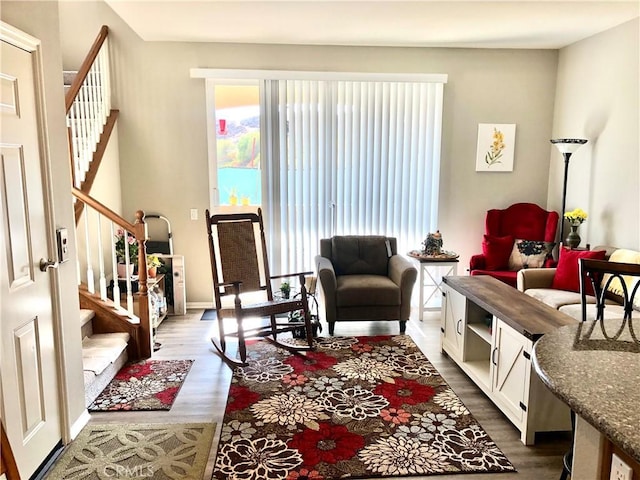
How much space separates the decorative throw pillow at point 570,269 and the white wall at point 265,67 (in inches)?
50.0

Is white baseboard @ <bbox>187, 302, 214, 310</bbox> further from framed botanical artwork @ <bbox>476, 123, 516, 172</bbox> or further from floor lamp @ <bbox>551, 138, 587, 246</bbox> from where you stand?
floor lamp @ <bbox>551, 138, 587, 246</bbox>

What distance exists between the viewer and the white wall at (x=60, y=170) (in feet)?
6.93

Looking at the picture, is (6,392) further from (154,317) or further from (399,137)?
(399,137)

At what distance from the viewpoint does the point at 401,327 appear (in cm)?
416

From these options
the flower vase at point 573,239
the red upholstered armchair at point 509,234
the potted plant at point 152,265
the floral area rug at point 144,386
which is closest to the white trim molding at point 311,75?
the red upholstered armchair at point 509,234

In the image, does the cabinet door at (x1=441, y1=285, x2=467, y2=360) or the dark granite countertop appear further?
the cabinet door at (x1=441, y1=285, x2=467, y2=360)

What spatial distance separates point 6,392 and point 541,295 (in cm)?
367

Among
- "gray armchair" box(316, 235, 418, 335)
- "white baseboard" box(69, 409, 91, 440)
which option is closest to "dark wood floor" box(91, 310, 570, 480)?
"white baseboard" box(69, 409, 91, 440)

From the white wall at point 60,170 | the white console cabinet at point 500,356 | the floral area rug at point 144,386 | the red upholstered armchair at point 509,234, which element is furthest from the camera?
the red upholstered armchair at point 509,234

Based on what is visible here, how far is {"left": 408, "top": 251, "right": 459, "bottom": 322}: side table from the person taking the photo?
448 cm

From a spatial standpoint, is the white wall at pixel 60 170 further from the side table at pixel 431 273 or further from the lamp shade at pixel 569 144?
the lamp shade at pixel 569 144

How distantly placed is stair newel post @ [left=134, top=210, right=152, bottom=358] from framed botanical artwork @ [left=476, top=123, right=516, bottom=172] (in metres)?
3.58

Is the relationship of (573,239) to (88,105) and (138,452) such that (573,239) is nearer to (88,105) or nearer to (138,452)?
(138,452)

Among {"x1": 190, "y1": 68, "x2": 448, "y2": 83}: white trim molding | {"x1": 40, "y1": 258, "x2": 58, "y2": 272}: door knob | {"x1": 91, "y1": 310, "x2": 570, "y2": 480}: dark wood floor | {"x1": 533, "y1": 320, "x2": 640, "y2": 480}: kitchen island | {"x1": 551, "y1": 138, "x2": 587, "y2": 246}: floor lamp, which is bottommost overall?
{"x1": 91, "y1": 310, "x2": 570, "y2": 480}: dark wood floor
